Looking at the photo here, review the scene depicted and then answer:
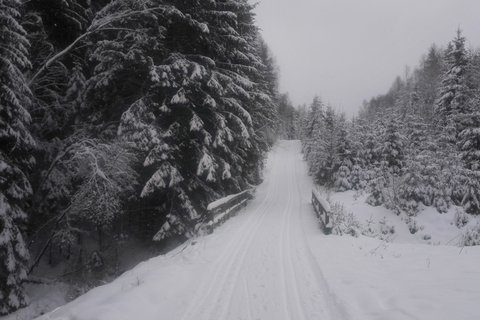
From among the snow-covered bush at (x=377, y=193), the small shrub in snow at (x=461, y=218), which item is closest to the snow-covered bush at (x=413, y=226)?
the small shrub in snow at (x=461, y=218)

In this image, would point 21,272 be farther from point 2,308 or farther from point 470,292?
point 470,292

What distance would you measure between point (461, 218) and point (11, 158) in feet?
66.8

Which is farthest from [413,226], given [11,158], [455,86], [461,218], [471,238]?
[455,86]

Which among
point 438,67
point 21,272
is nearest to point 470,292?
point 21,272

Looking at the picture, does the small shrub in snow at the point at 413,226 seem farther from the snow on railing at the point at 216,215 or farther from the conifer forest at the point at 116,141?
the snow on railing at the point at 216,215

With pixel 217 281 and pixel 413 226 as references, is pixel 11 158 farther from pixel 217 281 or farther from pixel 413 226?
pixel 413 226

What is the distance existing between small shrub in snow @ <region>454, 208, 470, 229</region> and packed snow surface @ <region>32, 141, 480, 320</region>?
9.55 metres

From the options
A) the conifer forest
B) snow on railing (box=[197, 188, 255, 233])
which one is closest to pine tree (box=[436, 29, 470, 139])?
the conifer forest

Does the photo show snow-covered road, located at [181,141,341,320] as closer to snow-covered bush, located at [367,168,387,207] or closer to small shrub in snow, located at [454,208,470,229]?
Answer: small shrub in snow, located at [454,208,470,229]

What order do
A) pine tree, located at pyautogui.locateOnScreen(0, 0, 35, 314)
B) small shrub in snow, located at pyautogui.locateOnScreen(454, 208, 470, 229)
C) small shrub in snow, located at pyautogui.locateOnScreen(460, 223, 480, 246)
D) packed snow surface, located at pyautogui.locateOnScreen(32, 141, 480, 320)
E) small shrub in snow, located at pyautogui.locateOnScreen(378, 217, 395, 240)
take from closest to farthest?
packed snow surface, located at pyautogui.locateOnScreen(32, 141, 480, 320) → pine tree, located at pyautogui.locateOnScreen(0, 0, 35, 314) → small shrub in snow, located at pyautogui.locateOnScreen(460, 223, 480, 246) → small shrub in snow, located at pyautogui.locateOnScreen(454, 208, 470, 229) → small shrub in snow, located at pyautogui.locateOnScreen(378, 217, 395, 240)

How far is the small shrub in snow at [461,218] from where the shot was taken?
17250 millimetres

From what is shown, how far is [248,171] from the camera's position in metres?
22.1

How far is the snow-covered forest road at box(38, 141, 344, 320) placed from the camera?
18.1ft

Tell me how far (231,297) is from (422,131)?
2946 centimetres
